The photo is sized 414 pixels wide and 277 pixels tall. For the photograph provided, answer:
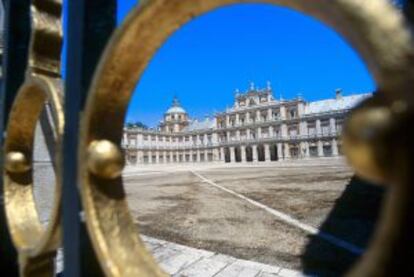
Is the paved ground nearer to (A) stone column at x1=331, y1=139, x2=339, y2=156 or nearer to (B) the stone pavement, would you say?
(B) the stone pavement

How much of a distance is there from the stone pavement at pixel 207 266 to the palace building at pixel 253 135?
50398 millimetres

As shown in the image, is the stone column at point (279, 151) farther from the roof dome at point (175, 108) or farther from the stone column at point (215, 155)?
the roof dome at point (175, 108)

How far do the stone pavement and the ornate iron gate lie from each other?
1319 millimetres

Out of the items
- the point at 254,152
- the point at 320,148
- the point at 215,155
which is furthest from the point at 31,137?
the point at 215,155

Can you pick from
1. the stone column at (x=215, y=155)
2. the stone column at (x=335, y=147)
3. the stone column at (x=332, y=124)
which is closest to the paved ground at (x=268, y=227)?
the stone column at (x=335, y=147)

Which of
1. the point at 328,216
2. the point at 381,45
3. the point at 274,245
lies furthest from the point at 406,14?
the point at 328,216

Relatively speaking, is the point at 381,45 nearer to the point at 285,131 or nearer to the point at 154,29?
the point at 154,29

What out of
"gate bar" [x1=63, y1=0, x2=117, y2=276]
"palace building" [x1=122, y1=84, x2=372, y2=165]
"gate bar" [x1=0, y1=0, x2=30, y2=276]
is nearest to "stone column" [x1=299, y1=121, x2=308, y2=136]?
"palace building" [x1=122, y1=84, x2=372, y2=165]

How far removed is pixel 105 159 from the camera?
0.54 metres

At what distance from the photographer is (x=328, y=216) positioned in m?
5.29

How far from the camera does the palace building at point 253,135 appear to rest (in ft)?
178

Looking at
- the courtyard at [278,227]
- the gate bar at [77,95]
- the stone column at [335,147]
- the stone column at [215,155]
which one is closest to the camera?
the gate bar at [77,95]

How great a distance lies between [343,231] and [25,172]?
416cm

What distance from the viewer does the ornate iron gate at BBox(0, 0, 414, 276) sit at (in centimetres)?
25
